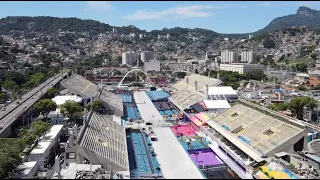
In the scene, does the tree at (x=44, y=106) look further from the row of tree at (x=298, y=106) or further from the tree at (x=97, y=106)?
the row of tree at (x=298, y=106)

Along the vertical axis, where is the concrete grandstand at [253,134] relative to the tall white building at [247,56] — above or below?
below

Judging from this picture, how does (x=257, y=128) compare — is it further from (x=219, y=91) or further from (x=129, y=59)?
(x=129, y=59)

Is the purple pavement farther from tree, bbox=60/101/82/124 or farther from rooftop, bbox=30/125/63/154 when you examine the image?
tree, bbox=60/101/82/124

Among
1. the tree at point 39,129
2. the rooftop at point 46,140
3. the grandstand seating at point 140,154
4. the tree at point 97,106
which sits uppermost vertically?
the tree at point 97,106

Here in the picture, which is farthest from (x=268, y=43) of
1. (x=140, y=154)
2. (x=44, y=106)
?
(x=140, y=154)

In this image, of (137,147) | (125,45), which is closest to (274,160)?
(137,147)

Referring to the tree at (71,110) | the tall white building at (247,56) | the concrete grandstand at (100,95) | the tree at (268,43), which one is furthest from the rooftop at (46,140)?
the tree at (268,43)

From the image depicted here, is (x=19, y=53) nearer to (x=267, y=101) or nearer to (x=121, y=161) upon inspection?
(x=267, y=101)
